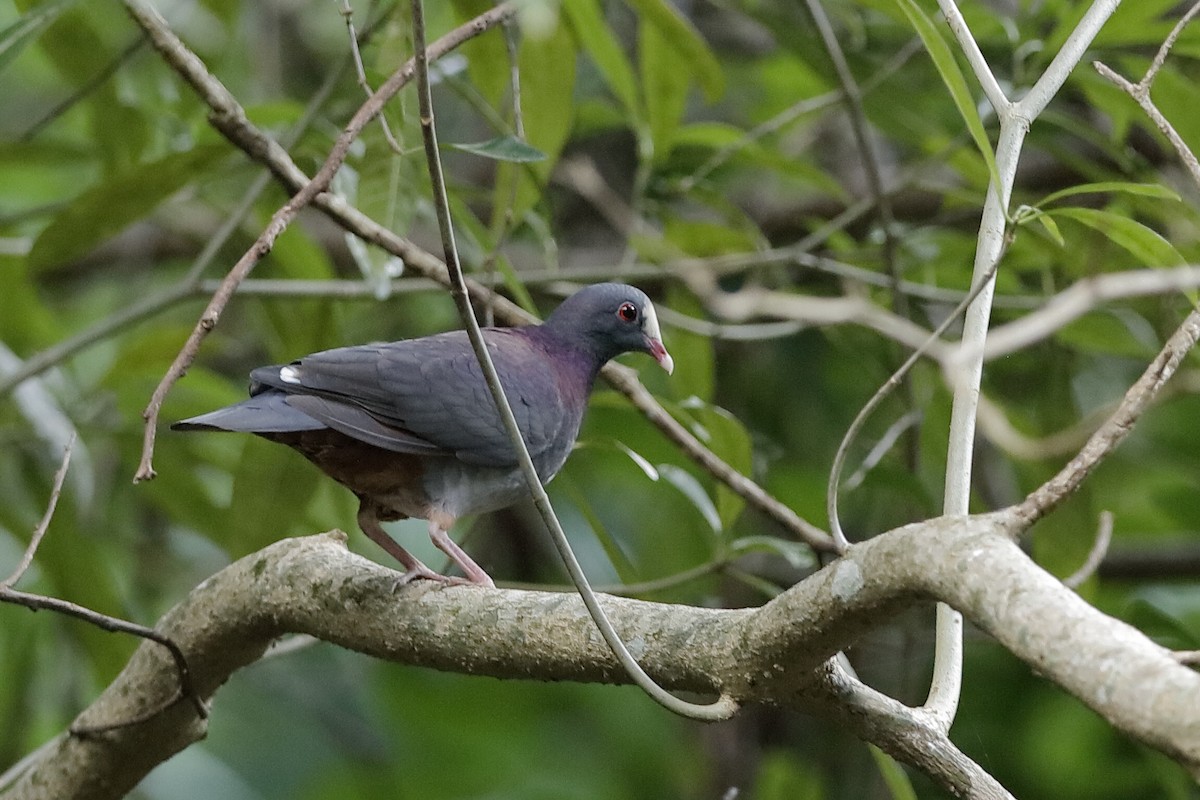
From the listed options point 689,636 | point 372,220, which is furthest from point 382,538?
point 689,636

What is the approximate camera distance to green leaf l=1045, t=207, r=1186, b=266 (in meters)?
2.14

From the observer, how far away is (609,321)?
3.48 metres

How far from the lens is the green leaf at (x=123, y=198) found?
3383mm

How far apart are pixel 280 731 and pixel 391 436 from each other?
10.5ft

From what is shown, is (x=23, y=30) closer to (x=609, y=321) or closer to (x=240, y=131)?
(x=240, y=131)

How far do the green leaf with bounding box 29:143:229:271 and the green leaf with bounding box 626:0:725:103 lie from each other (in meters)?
1.10

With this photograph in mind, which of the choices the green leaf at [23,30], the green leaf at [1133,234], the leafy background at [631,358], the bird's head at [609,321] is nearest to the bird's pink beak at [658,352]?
the bird's head at [609,321]

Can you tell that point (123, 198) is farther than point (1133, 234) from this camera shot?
Yes

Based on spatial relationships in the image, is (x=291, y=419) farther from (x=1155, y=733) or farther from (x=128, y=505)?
(x=128, y=505)

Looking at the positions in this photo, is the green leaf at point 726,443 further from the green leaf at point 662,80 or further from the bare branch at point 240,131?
the bare branch at point 240,131

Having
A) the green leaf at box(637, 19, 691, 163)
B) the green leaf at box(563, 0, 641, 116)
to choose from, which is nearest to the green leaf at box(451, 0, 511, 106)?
the green leaf at box(563, 0, 641, 116)

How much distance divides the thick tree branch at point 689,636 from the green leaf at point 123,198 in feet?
3.70

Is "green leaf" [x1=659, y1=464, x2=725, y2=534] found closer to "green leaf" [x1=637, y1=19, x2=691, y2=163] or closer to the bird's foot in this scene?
the bird's foot

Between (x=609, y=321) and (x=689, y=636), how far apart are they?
1631mm
